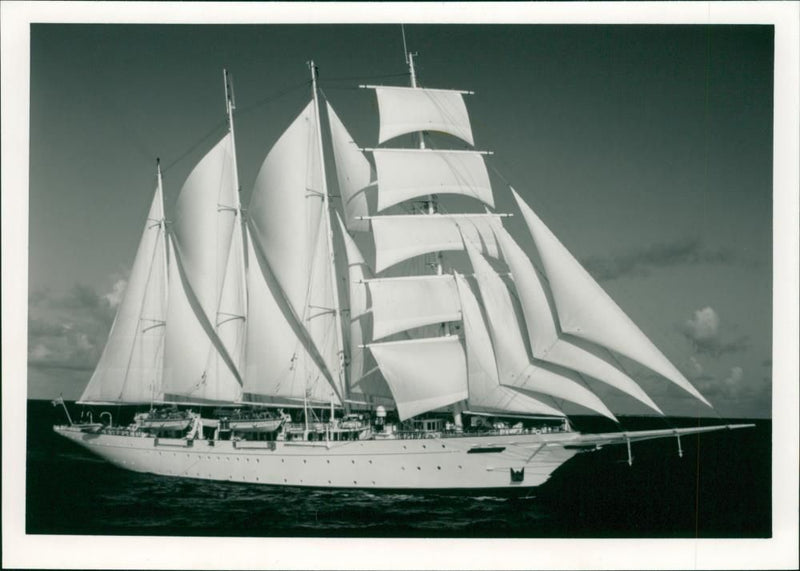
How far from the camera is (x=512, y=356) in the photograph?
14.3 meters

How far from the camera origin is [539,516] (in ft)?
42.7

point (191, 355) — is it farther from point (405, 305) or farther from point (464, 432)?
point (464, 432)

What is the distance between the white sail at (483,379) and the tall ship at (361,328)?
0.07 ft

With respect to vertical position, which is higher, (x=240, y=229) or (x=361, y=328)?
(x=240, y=229)

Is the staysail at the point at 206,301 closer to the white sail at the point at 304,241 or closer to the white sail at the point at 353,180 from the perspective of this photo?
the white sail at the point at 304,241

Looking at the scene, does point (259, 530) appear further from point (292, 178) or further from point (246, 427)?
point (292, 178)

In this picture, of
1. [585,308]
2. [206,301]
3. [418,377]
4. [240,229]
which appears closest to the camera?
[585,308]

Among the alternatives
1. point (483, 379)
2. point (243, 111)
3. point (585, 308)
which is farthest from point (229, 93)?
point (585, 308)

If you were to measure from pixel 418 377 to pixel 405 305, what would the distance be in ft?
3.78

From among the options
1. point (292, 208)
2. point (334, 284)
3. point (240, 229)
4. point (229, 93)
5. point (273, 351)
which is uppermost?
point (229, 93)

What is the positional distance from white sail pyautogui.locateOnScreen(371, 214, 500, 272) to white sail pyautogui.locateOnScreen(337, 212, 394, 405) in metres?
0.63

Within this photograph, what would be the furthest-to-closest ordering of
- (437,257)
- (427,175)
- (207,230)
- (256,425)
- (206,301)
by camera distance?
(206,301) → (207,230) → (256,425) → (437,257) → (427,175)

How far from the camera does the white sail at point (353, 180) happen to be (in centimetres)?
1544

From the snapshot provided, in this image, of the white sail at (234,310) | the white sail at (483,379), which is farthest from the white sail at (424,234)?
the white sail at (234,310)
